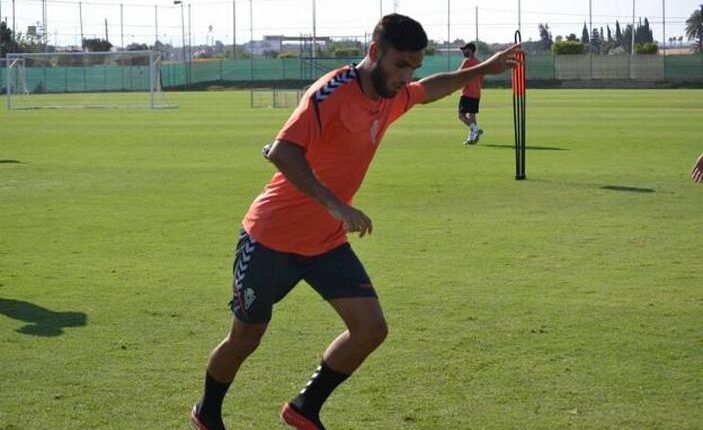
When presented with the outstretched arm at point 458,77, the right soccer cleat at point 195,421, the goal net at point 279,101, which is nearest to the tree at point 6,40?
the goal net at point 279,101

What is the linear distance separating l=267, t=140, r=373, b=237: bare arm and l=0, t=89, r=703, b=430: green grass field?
1.56 m

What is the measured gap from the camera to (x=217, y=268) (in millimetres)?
11617

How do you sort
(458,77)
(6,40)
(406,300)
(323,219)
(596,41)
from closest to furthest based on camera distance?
(323,219), (458,77), (406,300), (6,40), (596,41)

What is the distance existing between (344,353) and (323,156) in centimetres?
102

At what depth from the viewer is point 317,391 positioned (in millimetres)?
6297

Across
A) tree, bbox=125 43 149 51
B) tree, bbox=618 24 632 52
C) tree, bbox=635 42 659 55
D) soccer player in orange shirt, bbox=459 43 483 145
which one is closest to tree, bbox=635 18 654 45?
tree, bbox=618 24 632 52

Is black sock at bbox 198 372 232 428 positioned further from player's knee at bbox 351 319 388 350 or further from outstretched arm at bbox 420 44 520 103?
outstretched arm at bbox 420 44 520 103

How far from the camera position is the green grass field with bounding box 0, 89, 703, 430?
7.05 meters

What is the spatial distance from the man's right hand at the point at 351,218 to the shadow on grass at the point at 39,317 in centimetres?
396

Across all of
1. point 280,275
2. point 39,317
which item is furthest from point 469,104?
point 280,275

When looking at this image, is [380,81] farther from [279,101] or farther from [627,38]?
[627,38]

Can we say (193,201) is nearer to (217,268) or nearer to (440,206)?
(440,206)

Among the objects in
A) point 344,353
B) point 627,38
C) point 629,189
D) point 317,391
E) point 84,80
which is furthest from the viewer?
point 627,38

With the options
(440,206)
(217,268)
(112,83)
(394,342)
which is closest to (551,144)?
(440,206)
